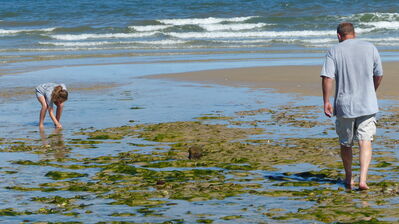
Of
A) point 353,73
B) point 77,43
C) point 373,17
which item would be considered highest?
point 353,73

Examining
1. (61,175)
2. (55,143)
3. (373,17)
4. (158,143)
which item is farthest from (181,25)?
(61,175)

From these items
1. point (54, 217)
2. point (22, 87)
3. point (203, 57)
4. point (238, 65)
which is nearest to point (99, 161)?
point (54, 217)

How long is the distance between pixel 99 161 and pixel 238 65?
1376 cm

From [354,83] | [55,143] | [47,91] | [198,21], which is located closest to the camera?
[354,83]

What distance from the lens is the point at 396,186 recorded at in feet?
22.1

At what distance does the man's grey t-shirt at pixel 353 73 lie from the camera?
6762 millimetres

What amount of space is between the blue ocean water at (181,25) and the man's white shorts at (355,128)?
21.1 meters

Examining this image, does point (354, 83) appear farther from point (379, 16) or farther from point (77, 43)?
point (379, 16)

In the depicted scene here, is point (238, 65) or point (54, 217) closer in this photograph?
point (54, 217)

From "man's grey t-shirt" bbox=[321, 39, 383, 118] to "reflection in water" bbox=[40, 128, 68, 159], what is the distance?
371 centimetres

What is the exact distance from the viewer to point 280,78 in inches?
696

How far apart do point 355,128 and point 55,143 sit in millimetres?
4632

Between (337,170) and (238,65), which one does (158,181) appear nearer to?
(337,170)

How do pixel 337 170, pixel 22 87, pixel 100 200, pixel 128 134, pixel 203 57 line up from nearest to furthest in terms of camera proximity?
pixel 100 200 < pixel 337 170 < pixel 128 134 < pixel 22 87 < pixel 203 57
